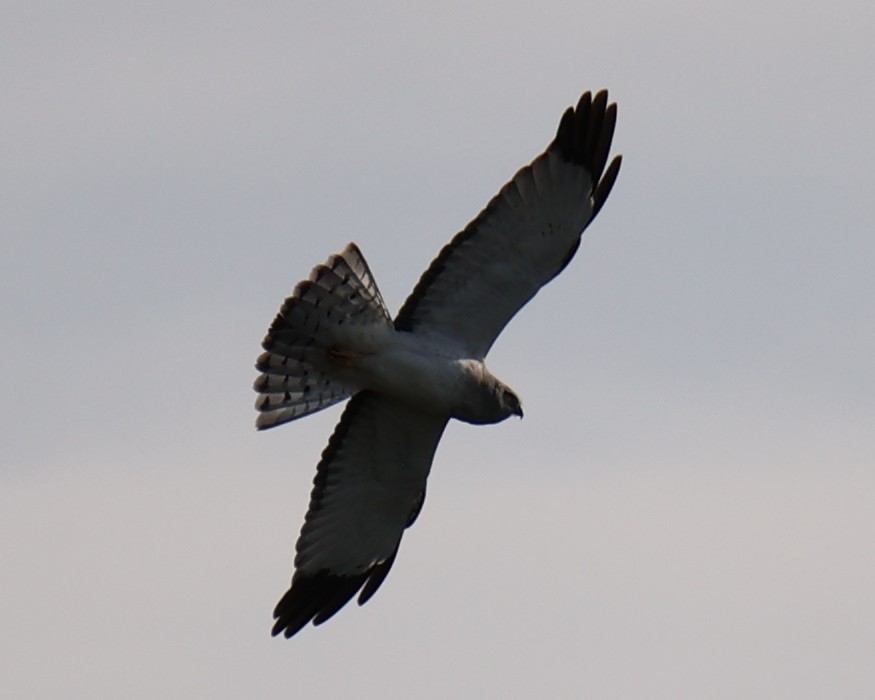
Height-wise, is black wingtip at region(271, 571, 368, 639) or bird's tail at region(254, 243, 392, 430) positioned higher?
bird's tail at region(254, 243, 392, 430)

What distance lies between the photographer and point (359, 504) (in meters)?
14.1

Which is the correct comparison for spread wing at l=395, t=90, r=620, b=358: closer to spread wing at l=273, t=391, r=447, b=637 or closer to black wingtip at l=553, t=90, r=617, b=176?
black wingtip at l=553, t=90, r=617, b=176

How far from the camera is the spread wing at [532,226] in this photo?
12.9m

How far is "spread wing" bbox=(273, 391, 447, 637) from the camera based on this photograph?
45.1ft

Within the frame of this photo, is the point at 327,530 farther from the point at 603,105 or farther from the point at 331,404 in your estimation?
the point at 603,105

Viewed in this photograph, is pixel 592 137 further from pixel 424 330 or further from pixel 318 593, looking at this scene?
pixel 318 593

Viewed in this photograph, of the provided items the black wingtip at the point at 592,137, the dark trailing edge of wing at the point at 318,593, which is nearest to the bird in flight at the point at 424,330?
the black wingtip at the point at 592,137

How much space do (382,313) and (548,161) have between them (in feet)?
5.04

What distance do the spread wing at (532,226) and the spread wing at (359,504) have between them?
968 millimetres

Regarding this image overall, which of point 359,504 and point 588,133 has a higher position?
point 588,133

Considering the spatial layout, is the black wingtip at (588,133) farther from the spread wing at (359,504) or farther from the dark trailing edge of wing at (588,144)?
the spread wing at (359,504)

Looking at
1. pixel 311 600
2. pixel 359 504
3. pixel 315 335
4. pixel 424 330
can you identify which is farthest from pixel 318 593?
pixel 424 330

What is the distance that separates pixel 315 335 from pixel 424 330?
74 centimetres

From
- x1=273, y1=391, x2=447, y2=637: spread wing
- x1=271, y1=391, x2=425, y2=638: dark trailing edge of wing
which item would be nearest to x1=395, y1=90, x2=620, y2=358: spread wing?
x1=273, y1=391, x2=447, y2=637: spread wing
